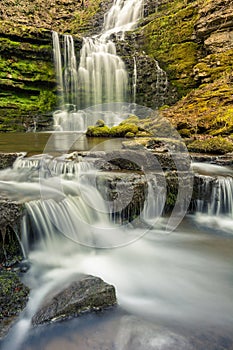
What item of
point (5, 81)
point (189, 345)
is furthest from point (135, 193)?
point (5, 81)

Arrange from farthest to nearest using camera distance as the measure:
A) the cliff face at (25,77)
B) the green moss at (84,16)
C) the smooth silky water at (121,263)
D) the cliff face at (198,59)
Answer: the green moss at (84,16), the cliff face at (25,77), the cliff face at (198,59), the smooth silky water at (121,263)

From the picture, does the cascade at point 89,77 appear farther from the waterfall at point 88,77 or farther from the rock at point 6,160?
the rock at point 6,160

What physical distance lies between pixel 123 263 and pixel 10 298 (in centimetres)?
182

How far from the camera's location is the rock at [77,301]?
2811 mm

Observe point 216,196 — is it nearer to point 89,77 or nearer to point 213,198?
point 213,198

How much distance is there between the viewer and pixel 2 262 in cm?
371

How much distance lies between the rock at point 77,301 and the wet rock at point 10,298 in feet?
0.82

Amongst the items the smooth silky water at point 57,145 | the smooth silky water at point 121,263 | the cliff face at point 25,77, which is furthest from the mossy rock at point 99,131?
the cliff face at point 25,77

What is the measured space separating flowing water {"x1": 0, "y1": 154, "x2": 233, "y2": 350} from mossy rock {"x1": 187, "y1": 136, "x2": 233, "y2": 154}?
2462mm

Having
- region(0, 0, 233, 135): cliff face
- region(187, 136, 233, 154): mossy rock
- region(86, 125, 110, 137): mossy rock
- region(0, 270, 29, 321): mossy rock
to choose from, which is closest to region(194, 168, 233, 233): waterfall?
region(187, 136, 233, 154): mossy rock

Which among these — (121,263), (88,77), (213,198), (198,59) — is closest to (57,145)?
(213,198)

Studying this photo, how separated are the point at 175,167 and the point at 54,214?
322 cm

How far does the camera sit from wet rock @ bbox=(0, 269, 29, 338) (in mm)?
2756

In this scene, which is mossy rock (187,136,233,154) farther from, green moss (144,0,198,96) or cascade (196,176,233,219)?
green moss (144,0,198,96)
